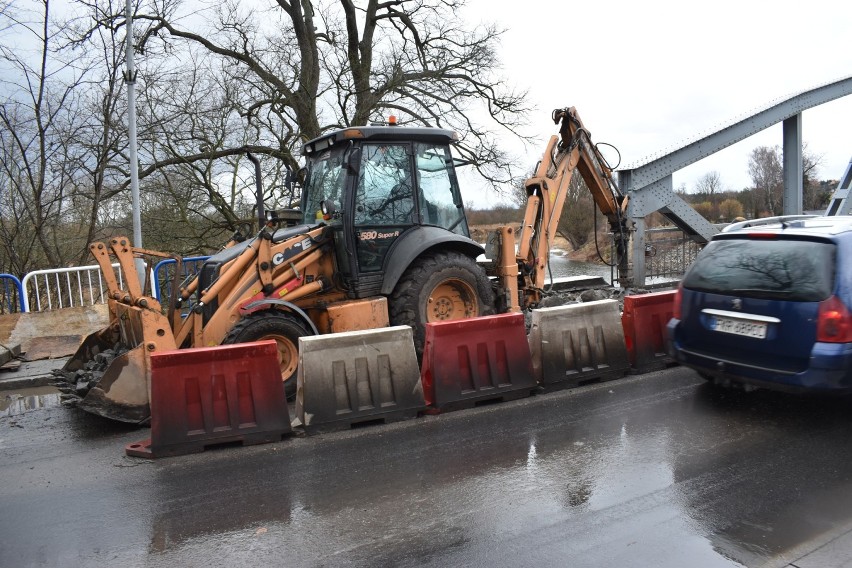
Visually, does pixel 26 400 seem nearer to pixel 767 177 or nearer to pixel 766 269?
pixel 766 269

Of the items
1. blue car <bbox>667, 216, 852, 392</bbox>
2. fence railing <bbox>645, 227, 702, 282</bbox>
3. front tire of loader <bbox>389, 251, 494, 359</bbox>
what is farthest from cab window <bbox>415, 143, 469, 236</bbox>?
fence railing <bbox>645, 227, 702, 282</bbox>

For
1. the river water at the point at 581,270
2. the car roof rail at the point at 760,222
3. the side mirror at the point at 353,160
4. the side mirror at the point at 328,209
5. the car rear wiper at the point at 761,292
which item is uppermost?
the side mirror at the point at 353,160

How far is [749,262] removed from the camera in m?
5.52

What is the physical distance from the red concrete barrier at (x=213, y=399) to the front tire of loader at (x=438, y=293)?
6.78ft

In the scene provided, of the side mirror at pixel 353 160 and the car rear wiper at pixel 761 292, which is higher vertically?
the side mirror at pixel 353 160

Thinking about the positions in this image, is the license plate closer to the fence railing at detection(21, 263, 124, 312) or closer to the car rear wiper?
the car rear wiper

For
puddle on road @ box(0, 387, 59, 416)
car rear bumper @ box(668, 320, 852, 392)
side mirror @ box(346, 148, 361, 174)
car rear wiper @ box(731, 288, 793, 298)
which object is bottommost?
puddle on road @ box(0, 387, 59, 416)

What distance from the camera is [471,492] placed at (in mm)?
4289

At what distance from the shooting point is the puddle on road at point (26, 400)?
7133 millimetres

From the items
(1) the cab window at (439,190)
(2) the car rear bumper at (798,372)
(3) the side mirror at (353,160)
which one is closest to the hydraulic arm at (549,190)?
(1) the cab window at (439,190)

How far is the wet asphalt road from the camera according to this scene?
3580mm

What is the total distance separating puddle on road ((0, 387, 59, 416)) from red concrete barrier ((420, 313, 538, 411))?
452cm

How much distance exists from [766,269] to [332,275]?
4430 mm

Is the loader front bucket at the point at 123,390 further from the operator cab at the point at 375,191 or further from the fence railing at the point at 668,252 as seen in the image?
the fence railing at the point at 668,252
